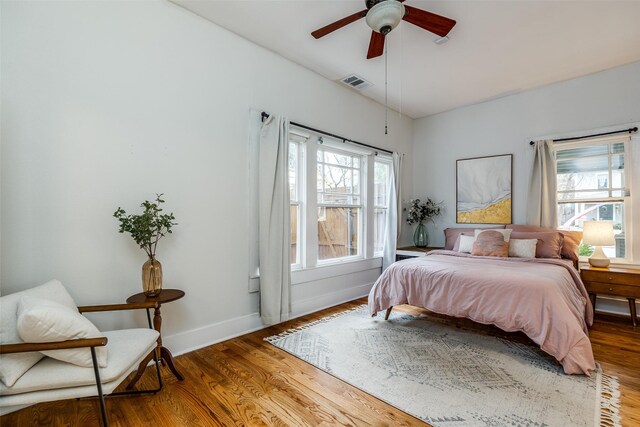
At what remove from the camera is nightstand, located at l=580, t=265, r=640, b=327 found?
10.2 feet

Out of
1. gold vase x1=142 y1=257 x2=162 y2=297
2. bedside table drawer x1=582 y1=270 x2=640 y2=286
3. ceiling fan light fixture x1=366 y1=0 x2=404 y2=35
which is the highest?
ceiling fan light fixture x1=366 y1=0 x2=404 y2=35

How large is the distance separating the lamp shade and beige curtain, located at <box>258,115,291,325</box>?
3374 mm

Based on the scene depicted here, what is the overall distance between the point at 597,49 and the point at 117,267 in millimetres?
5049

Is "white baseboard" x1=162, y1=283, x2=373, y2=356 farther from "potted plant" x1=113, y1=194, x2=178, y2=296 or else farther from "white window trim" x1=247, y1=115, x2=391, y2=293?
"potted plant" x1=113, y1=194, x2=178, y2=296

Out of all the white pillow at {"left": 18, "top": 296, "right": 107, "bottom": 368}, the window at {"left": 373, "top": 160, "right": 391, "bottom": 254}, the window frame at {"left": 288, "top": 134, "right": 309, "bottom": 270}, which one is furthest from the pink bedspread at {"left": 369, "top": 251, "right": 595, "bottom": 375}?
the white pillow at {"left": 18, "top": 296, "right": 107, "bottom": 368}

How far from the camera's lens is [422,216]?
5.11 m

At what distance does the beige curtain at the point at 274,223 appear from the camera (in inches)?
120

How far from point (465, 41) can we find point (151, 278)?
3565 mm

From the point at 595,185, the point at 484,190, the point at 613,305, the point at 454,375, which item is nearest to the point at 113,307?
the point at 454,375

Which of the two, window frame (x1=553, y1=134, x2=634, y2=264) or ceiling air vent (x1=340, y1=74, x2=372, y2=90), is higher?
ceiling air vent (x1=340, y1=74, x2=372, y2=90)

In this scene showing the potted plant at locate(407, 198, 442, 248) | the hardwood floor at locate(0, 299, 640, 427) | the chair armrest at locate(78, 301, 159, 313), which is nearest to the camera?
the hardwood floor at locate(0, 299, 640, 427)

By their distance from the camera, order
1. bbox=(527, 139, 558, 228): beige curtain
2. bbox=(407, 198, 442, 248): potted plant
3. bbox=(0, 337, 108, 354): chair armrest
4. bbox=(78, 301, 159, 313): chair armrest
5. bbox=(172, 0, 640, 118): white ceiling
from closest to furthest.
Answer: bbox=(0, 337, 108, 354): chair armrest < bbox=(78, 301, 159, 313): chair armrest < bbox=(172, 0, 640, 118): white ceiling < bbox=(527, 139, 558, 228): beige curtain < bbox=(407, 198, 442, 248): potted plant

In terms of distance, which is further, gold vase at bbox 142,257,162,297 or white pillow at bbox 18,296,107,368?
gold vase at bbox 142,257,162,297

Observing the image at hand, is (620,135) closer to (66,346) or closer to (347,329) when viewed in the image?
A: (347,329)
